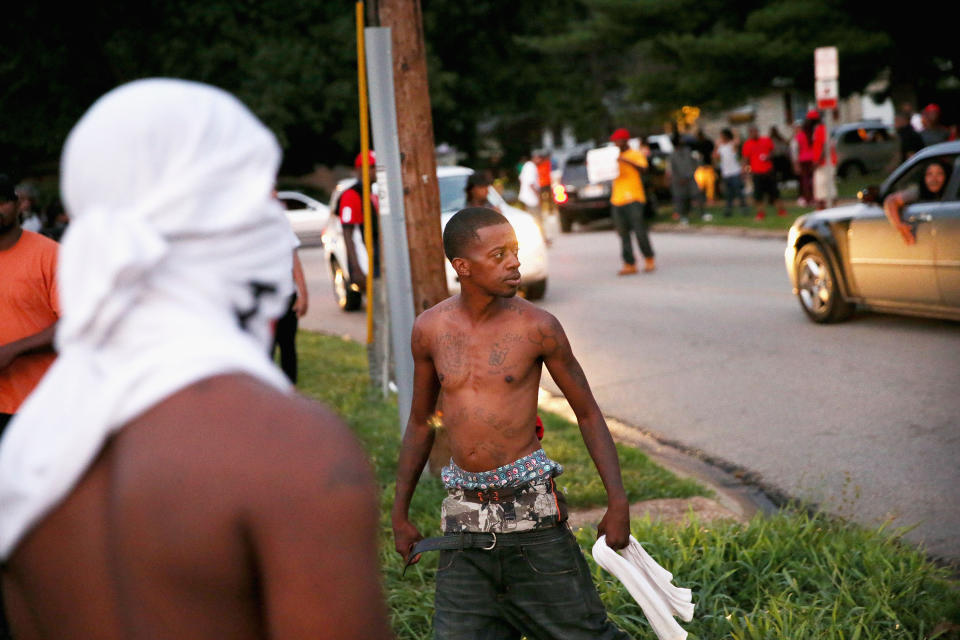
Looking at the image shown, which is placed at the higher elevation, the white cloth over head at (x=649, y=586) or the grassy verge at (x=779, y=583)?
the white cloth over head at (x=649, y=586)

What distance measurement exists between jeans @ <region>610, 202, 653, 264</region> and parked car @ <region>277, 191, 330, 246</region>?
51.6 feet

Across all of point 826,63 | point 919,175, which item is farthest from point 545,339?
point 826,63

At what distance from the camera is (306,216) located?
3116cm

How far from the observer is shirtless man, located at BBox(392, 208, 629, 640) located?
316 cm

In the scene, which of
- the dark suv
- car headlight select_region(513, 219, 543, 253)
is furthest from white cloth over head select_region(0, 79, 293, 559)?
the dark suv

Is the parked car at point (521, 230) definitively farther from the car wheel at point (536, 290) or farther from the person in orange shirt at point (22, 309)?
the person in orange shirt at point (22, 309)

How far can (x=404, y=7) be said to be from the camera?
6270 millimetres

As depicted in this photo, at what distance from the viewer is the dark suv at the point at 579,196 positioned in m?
26.3

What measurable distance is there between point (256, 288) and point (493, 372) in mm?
1869

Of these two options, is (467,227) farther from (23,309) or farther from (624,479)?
(624,479)

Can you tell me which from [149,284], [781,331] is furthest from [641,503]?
[781,331]

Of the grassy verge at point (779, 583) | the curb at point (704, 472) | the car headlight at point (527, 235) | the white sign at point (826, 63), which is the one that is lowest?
the curb at point (704, 472)

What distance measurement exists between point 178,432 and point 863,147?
36.2m

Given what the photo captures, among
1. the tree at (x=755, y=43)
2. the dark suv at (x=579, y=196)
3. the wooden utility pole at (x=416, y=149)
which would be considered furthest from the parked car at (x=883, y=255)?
the tree at (x=755, y=43)
